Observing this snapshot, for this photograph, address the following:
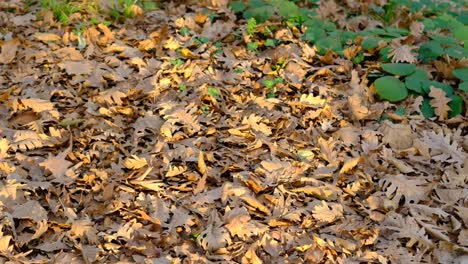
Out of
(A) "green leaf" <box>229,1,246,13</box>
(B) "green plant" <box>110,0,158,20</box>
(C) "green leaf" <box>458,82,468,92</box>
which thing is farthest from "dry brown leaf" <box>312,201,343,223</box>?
(B) "green plant" <box>110,0,158,20</box>

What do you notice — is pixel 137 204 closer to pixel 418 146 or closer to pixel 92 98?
pixel 92 98

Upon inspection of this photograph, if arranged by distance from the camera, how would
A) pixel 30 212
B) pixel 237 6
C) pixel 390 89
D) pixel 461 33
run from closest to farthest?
pixel 30 212, pixel 390 89, pixel 461 33, pixel 237 6

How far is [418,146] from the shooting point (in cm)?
346

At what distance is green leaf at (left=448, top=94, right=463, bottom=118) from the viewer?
375cm

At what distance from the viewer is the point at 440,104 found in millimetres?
3738

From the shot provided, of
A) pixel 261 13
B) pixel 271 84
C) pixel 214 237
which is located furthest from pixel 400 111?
pixel 214 237

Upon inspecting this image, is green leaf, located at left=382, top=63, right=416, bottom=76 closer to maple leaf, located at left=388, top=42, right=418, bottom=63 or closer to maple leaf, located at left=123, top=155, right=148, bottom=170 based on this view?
maple leaf, located at left=388, top=42, right=418, bottom=63

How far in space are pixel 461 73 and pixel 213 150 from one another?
6.15ft

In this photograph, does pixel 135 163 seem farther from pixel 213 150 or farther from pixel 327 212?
pixel 327 212

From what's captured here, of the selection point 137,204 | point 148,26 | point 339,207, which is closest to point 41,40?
point 148,26

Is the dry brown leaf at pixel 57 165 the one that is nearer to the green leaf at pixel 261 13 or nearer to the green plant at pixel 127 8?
the green plant at pixel 127 8

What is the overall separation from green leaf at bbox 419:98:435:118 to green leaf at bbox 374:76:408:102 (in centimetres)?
14

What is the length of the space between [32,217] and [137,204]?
21.4 inches

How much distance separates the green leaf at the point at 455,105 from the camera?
3754 mm
